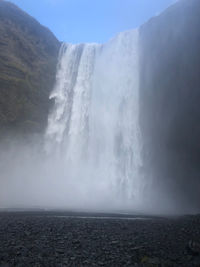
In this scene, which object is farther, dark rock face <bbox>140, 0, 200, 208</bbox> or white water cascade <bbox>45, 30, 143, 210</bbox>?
white water cascade <bbox>45, 30, 143, 210</bbox>

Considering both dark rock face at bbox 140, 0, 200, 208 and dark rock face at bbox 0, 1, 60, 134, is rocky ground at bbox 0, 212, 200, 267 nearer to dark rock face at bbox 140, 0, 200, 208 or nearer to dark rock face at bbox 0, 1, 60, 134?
dark rock face at bbox 140, 0, 200, 208

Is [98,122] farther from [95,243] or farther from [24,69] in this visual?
[95,243]

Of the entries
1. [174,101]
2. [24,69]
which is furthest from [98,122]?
[24,69]

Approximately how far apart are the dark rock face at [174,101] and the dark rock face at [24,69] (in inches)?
441

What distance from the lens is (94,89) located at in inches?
1272

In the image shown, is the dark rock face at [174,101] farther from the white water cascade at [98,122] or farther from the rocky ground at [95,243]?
the rocky ground at [95,243]

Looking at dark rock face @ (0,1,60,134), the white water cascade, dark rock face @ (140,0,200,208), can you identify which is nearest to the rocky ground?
dark rock face @ (140,0,200,208)

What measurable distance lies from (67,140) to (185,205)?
13.7 metres

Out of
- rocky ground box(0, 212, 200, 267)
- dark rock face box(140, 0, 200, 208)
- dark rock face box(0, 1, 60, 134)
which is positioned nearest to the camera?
rocky ground box(0, 212, 200, 267)

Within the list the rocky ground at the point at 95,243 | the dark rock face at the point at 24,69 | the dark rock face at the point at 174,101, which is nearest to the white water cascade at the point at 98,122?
the dark rock face at the point at 24,69

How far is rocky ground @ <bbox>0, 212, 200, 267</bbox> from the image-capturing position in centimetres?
692

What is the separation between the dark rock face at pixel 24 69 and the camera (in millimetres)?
27188

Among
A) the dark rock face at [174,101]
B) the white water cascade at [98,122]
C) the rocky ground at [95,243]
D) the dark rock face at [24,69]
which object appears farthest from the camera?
the dark rock face at [24,69]

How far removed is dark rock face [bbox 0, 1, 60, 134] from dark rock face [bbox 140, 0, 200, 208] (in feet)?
36.7
